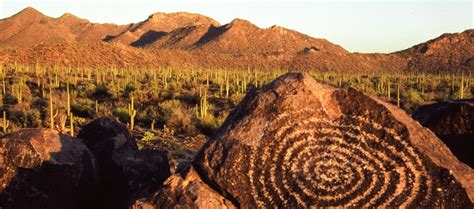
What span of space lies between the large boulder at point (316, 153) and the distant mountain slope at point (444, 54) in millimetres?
67124

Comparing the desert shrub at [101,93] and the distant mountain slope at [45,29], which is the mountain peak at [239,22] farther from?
the desert shrub at [101,93]

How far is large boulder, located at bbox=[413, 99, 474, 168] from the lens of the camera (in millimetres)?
6309

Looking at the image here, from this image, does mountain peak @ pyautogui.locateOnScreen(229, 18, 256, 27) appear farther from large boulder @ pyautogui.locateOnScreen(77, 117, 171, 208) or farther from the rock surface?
the rock surface

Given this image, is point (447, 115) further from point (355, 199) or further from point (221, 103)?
point (221, 103)

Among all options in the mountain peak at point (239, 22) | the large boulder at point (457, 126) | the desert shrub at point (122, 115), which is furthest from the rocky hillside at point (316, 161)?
the mountain peak at point (239, 22)

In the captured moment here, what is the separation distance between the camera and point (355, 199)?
4457 millimetres

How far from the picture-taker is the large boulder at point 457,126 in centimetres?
631

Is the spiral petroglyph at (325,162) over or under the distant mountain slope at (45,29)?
under

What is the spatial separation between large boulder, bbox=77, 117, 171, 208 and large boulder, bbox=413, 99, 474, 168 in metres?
3.55

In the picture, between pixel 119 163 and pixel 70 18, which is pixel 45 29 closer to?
pixel 70 18

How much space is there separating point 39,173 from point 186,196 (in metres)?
2.33

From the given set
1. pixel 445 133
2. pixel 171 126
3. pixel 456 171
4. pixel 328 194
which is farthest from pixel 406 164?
pixel 171 126

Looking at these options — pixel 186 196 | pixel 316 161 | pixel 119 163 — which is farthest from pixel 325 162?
pixel 119 163

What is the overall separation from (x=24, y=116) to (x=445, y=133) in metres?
12.7
